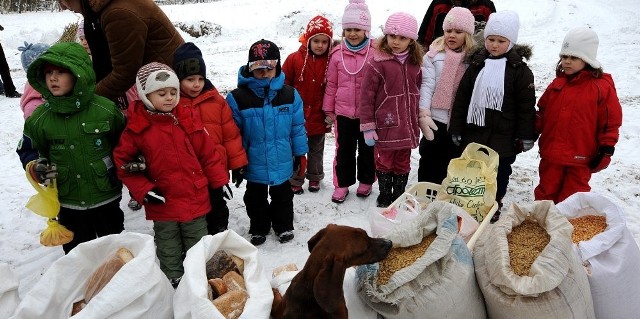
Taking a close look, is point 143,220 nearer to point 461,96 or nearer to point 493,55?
point 461,96

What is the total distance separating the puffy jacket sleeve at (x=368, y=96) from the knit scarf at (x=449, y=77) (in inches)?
22.5

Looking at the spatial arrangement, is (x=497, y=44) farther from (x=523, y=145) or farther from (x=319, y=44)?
(x=319, y=44)

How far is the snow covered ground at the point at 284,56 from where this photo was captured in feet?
13.2

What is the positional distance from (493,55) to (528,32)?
511 inches

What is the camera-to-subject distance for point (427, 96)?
4.12m

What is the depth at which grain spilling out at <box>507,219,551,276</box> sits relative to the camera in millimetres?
2396

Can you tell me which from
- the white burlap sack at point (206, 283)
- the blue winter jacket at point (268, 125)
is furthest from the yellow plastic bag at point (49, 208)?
the blue winter jacket at point (268, 125)

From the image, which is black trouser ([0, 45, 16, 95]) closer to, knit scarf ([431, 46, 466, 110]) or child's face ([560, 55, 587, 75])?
knit scarf ([431, 46, 466, 110])

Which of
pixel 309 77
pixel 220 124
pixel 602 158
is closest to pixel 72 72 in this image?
pixel 220 124

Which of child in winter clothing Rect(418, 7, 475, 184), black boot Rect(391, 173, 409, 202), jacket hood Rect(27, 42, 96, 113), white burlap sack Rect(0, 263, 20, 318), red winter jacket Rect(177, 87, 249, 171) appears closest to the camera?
white burlap sack Rect(0, 263, 20, 318)

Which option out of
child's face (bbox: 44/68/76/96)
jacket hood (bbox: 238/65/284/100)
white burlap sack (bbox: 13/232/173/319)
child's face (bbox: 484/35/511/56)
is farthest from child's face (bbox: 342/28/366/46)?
white burlap sack (bbox: 13/232/173/319)

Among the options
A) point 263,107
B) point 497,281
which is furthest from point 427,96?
point 497,281

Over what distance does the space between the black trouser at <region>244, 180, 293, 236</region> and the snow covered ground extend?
159 mm

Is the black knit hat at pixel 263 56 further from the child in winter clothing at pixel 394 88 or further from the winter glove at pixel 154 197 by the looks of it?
the winter glove at pixel 154 197
